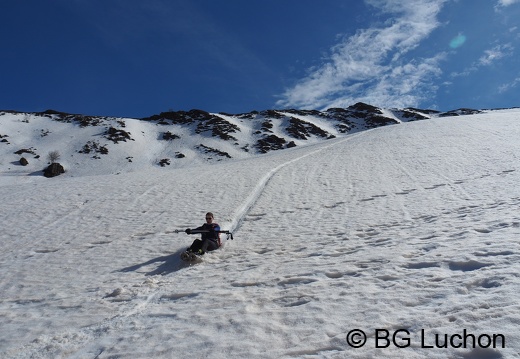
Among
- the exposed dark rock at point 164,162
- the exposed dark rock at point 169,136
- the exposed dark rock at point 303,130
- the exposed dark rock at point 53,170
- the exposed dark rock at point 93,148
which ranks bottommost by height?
the exposed dark rock at point 53,170

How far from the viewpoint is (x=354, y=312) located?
5.46m

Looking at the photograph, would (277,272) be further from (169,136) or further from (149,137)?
(149,137)

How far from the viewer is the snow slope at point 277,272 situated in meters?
4.96

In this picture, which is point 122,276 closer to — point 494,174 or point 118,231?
point 118,231

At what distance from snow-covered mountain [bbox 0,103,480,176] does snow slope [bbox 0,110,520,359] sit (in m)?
47.7

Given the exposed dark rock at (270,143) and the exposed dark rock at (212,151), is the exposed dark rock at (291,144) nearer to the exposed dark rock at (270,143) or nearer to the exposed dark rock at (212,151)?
the exposed dark rock at (270,143)

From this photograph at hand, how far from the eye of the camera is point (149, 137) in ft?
266

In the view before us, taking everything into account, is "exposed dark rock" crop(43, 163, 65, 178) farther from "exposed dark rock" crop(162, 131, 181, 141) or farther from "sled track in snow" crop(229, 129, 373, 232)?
"sled track in snow" crop(229, 129, 373, 232)

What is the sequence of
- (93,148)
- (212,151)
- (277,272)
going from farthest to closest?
1. (212,151)
2. (93,148)
3. (277,272)

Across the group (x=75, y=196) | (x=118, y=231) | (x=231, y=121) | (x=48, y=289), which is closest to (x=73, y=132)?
(x=231, y=121)

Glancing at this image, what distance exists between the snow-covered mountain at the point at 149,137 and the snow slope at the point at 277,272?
157 feet

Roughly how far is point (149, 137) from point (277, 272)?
257 ft

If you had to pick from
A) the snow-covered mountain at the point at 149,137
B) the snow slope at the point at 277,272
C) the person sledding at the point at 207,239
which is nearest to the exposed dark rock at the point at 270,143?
the snow-covered mountain at the point at 149,137

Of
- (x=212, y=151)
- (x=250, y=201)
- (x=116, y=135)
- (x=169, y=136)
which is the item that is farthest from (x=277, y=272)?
(x=169, y=136)
